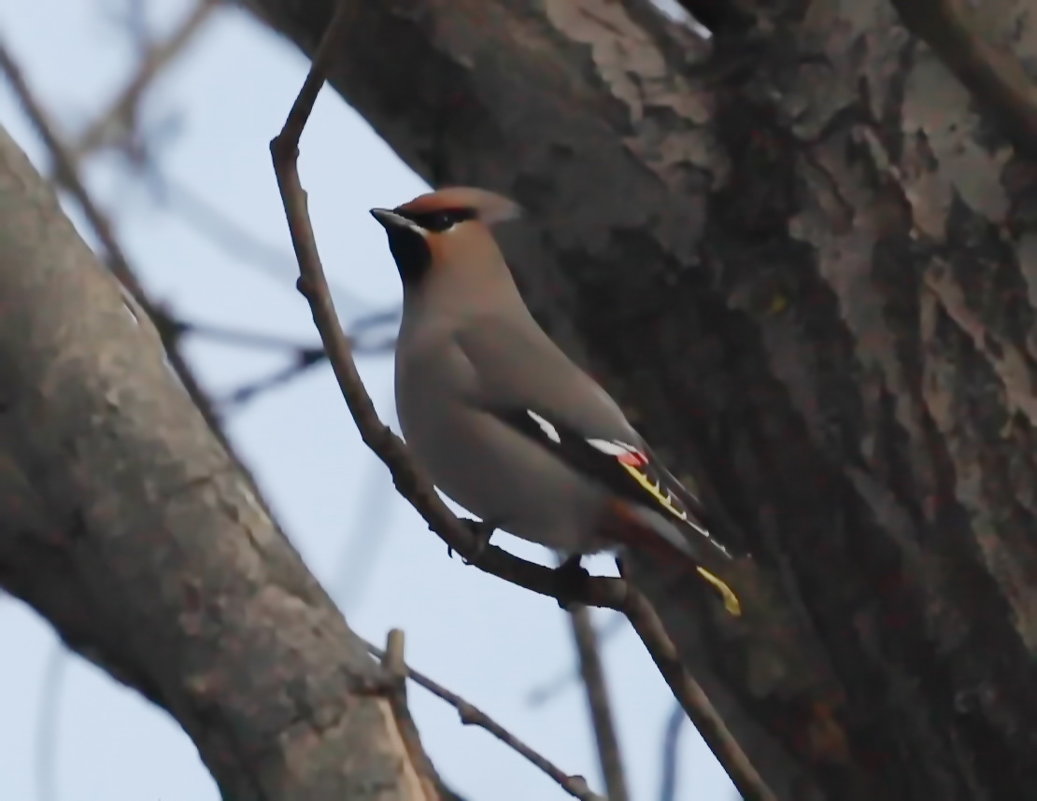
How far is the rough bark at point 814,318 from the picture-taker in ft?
6.32

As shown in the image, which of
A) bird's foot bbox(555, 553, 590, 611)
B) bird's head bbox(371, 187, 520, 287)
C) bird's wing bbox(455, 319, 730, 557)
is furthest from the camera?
bird's head bbox(371, 187, 520, 287)

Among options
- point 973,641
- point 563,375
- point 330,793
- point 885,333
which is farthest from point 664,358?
point 330,793

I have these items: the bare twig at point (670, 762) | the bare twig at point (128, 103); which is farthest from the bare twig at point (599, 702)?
the bare twig at point (128, 103)

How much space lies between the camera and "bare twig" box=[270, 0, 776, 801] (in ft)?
4.97

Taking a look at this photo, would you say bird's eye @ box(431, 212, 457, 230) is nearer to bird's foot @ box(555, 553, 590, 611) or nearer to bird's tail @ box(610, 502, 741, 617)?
bird's tail @ box(610, 502, 741, 617)

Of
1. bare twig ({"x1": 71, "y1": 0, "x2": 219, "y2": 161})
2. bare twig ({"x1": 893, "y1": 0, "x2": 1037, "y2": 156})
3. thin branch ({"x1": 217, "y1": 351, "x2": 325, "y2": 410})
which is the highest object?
bare twig ({"x1": 893, "y1": 0, "x2": 1037, "y2": 156})

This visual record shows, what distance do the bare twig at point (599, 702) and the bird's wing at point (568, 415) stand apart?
0.19 meters

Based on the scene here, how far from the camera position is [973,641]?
1911 mm

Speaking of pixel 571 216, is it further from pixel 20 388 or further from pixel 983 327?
pixel 20 388

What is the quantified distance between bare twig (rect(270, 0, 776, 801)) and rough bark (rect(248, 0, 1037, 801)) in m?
0.36

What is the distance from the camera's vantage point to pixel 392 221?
8.50ft

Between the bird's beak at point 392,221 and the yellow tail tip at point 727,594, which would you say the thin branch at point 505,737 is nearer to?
the yellow tail tip at point 727,594

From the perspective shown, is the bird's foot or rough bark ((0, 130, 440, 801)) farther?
the bird's foot

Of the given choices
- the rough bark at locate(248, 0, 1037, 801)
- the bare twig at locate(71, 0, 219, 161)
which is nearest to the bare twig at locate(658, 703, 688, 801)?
the rough bark at locate(248, 0, 1037, 801)
